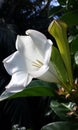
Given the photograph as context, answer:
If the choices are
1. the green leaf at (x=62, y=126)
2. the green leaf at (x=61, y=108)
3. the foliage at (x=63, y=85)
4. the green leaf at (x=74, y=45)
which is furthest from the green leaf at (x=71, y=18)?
the green leaf at (x=62, y=126)

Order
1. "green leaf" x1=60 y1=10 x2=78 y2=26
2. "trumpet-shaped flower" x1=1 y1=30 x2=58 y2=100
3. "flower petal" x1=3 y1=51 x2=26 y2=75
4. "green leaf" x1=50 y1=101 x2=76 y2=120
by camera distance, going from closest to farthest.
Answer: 1. "trumpet-shaped flower" x1=1 y1=30 x2=58 y2=100
2. "flower petal" x1=3 y1=51 x2=26 y2=75
3. "green leaf" x1=50 y1=101 x2=76 y2=120
4. "green leaf" x1=60 y1=10 x2=78 y2=26

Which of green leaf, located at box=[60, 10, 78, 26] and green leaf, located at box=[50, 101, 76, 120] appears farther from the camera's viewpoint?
green leaf, located at box=[60, 10, 78, 26]

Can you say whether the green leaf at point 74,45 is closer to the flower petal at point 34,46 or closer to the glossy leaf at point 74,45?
the glossy leaf at point 74,45

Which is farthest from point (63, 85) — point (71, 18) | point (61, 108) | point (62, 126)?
point (71, 18)

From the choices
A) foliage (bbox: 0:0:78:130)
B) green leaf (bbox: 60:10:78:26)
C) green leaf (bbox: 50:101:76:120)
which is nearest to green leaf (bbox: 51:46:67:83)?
foliage (bbox: 0:0:78:130)

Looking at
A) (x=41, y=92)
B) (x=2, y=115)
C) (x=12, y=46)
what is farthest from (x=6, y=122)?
(x=41, y=92)

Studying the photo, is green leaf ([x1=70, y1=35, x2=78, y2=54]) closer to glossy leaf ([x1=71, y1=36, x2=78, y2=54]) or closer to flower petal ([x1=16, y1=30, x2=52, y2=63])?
glossy leaf ([x1=71, y1=36, x2=78, y2=54])

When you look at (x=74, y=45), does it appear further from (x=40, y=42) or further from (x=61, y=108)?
(x=40, y=42)

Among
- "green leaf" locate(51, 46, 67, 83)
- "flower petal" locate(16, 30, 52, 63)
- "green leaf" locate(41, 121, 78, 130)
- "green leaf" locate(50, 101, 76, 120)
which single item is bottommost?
"green leaf" locate(50, 101, 76, 120)
